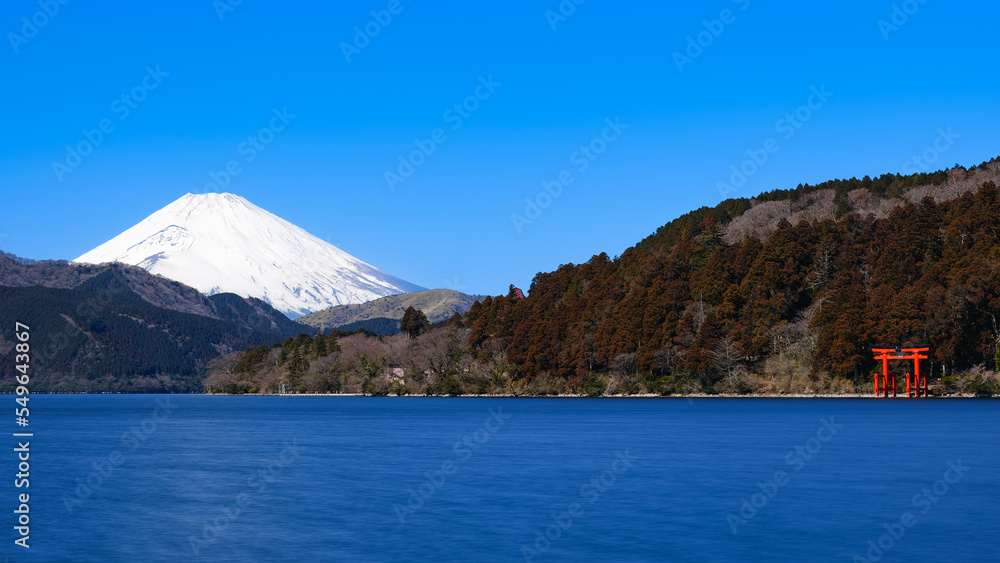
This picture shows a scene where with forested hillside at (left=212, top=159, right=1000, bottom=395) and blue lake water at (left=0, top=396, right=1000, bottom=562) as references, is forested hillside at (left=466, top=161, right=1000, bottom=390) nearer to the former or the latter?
forested hillside at (left=212, top=159, right=1000, bottom=395)

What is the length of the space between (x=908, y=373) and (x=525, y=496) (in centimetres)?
6805

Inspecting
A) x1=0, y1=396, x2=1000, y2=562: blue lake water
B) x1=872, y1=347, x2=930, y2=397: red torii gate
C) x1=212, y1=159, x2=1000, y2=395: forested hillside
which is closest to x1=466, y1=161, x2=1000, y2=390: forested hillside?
x1=212, y1=159, x2=1000, y2=395: forested hillside

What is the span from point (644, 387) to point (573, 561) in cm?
9090

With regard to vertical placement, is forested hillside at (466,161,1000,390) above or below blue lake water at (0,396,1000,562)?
above

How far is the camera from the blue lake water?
21.0 m

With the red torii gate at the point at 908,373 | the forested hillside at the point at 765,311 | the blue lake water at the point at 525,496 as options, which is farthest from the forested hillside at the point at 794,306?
the blue lake water at the point at 525,496

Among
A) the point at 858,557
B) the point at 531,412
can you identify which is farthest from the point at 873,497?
the point at 531,412

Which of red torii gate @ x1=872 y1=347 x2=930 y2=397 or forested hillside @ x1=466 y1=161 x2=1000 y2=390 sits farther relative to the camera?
forested hillside @ x1=466 y1=161 x2=1000 y2=390

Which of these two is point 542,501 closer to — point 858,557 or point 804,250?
point 858,557

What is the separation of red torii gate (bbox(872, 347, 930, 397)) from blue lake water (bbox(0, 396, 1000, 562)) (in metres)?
32.8

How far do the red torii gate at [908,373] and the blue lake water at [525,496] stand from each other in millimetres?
32816

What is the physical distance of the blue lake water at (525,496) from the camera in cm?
2102

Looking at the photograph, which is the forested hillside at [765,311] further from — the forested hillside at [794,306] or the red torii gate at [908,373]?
the red torii gate at [908,373]

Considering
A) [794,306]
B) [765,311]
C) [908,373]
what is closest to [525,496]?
[908,373]
